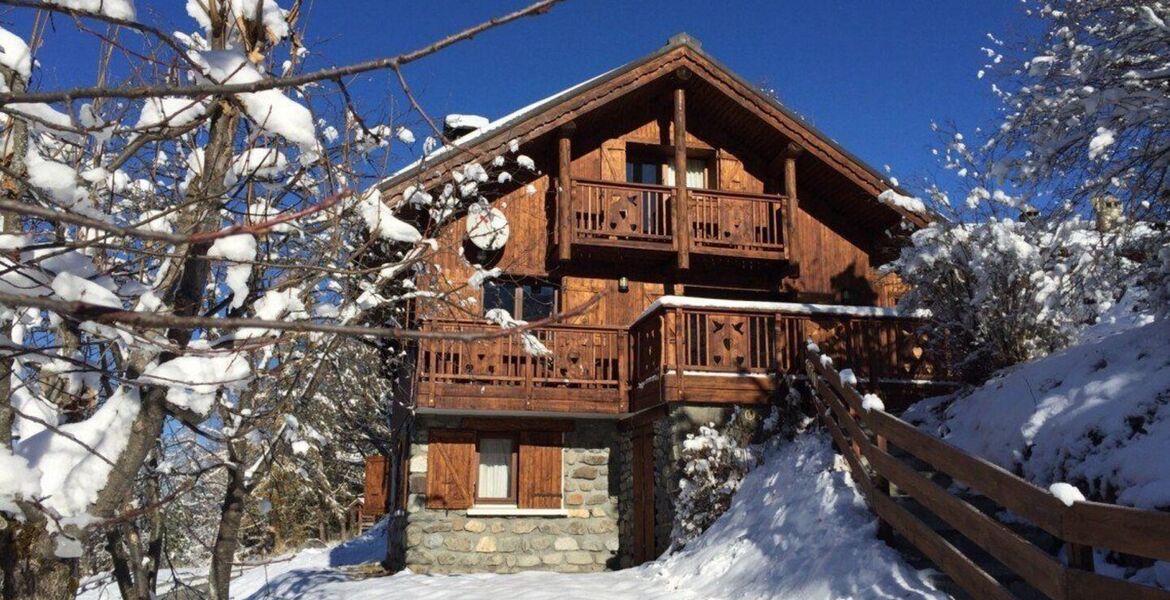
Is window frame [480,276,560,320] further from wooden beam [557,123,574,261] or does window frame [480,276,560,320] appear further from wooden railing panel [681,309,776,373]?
wooden railing panel [681,309,776,373]

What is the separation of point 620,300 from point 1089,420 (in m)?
8.48

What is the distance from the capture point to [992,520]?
18.9 feet

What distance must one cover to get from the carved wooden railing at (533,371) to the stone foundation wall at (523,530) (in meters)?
0.65

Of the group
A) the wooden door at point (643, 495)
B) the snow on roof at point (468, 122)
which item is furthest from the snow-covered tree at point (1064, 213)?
the snow on roof at point (468, 122)

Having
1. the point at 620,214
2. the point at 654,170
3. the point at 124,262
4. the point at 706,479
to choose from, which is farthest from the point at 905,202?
the point at 124,262

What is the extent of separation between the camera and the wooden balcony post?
582 inches

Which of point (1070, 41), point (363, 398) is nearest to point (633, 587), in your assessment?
point (1070, 41)

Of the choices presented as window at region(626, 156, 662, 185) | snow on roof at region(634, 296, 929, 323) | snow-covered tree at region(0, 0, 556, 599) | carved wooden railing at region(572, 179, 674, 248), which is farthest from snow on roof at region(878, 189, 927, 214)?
snow-covered tree at region(0, 0, 556, 599)

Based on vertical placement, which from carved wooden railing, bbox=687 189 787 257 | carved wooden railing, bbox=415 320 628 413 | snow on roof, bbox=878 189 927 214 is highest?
carved wooden railing, bbox=687 189 787 257

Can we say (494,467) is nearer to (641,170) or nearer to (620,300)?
(620,300)

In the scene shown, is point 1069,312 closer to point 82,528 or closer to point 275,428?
point 275,428

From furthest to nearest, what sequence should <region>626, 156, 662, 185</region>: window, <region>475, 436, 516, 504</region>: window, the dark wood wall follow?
<region>626, 156, 662, 185</region>: window → the dark wood wall → <region>475, 436, 516, 504</region>: window

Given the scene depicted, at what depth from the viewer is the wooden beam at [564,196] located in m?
14.0

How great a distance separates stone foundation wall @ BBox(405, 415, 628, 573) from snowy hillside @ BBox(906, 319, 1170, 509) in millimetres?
5585
